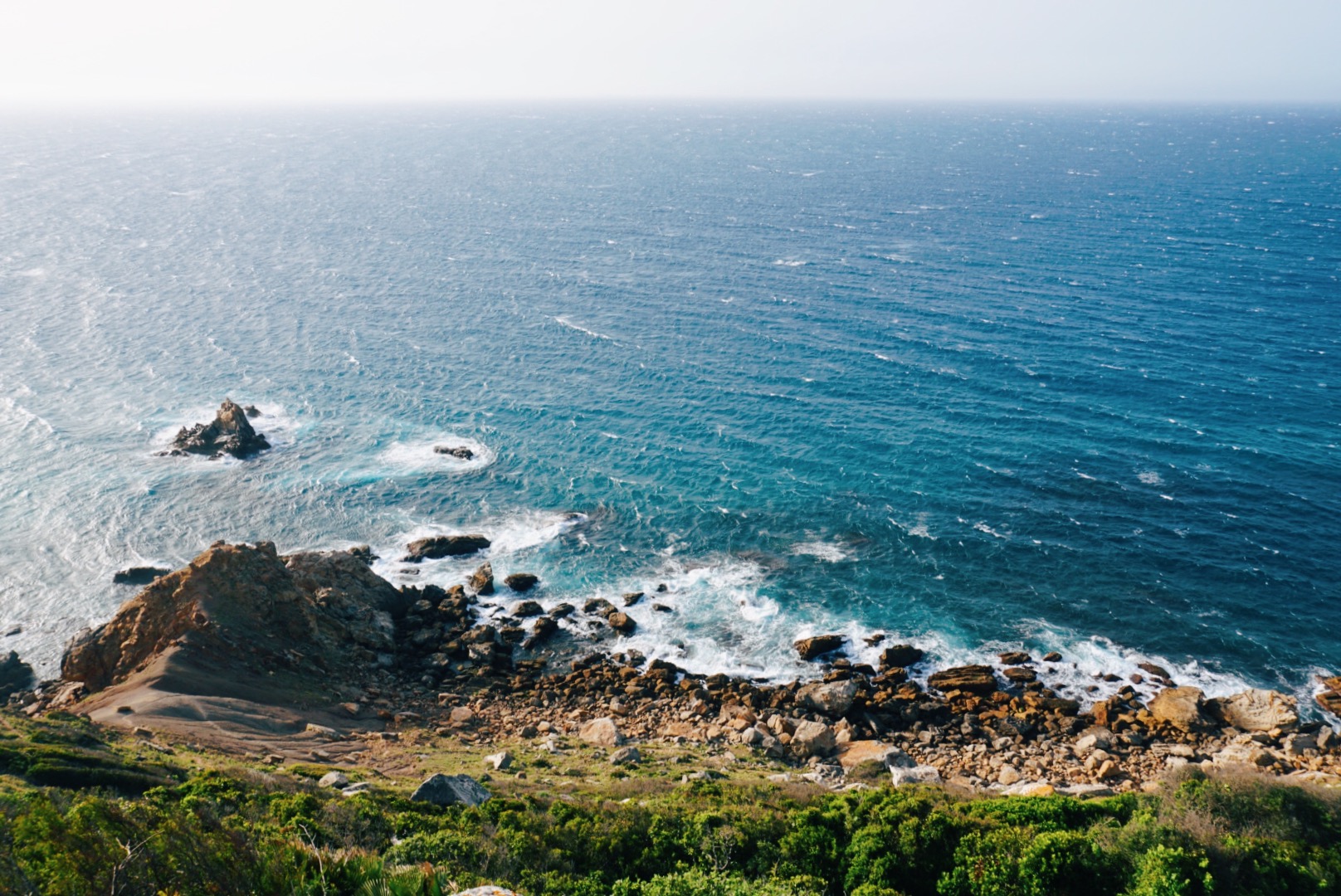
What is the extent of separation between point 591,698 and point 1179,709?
41923 mm

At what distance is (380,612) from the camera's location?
7050 cm

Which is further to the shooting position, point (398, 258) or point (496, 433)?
point (398, 258)

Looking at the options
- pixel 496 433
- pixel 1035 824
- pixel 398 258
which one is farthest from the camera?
pixel 398 258

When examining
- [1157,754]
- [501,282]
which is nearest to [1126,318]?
[1157,754]

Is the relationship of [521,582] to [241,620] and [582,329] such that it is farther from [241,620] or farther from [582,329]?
[582,329]

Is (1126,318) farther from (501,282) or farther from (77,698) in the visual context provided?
(77,698)

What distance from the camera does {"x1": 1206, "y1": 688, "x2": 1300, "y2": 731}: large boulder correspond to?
55.8 meters

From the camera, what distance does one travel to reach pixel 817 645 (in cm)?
6619

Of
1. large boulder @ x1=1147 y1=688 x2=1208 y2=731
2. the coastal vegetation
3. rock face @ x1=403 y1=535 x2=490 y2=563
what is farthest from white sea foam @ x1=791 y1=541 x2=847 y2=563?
the coastal vegetation

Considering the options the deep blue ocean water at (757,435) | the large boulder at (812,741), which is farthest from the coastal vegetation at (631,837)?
the deep blue ocean water at (757,435)

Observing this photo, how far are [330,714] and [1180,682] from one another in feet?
203

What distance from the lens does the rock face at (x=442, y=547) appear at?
78.8 meters

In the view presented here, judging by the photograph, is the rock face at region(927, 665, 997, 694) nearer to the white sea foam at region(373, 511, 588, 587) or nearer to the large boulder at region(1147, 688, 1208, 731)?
the large boulder at region(1147, 688, 1208, 731)

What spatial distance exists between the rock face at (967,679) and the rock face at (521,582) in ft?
114
